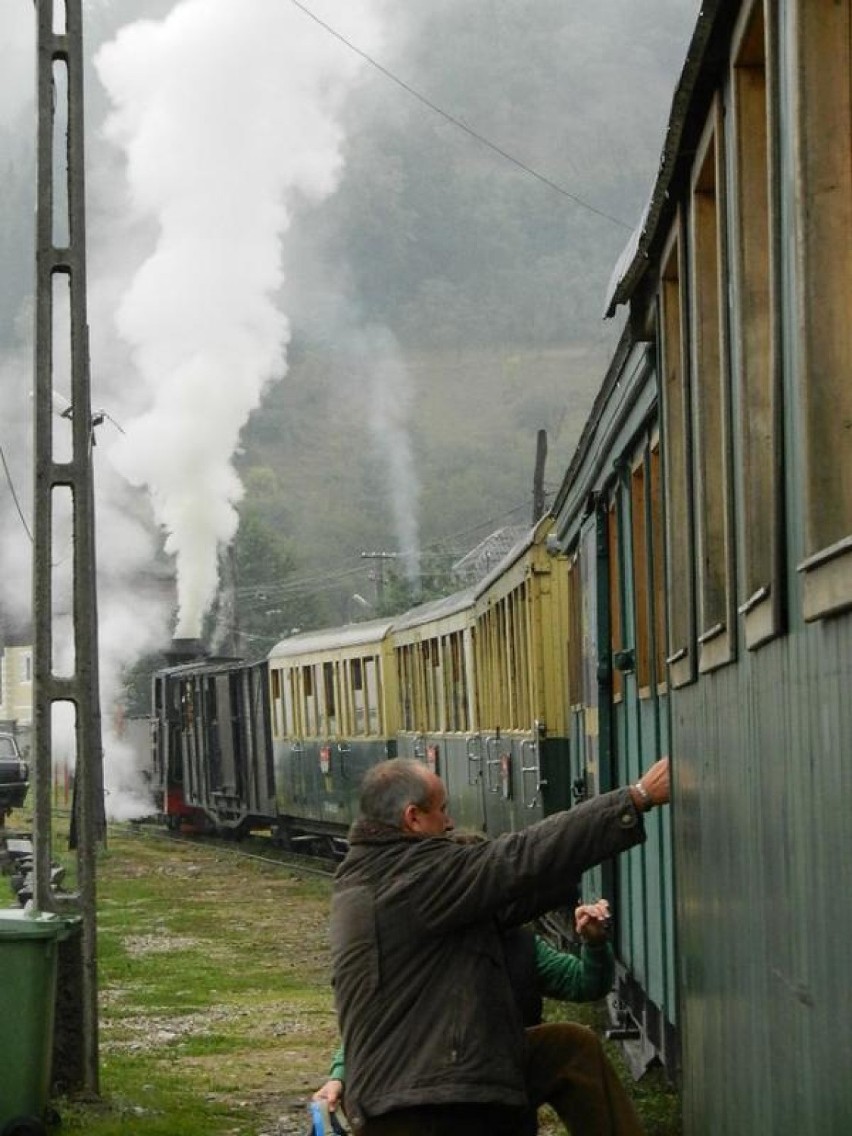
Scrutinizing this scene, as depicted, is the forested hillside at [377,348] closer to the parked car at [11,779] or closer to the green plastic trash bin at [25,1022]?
the parked car at [11,779]

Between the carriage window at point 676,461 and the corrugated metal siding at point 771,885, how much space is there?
0.88 feet

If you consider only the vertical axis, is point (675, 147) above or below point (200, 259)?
below

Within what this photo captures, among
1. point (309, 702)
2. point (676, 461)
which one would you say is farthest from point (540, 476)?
point (676, 461)

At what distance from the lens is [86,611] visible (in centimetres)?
1017

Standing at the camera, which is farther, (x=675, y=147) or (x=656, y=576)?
(x=656, y=576)

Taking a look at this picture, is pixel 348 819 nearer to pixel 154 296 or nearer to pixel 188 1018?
pixel 188 1018

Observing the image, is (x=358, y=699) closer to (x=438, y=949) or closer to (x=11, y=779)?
(x=11, y=779)

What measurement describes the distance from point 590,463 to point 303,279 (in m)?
156

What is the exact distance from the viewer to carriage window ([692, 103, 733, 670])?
487cm

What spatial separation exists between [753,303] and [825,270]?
934 millimetres

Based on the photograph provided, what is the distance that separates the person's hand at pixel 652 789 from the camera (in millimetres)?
4691

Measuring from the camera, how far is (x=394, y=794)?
4.81 m

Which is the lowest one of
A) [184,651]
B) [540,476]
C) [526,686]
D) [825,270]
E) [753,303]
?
[526,686]

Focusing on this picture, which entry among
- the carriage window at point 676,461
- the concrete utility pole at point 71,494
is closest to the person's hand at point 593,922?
the carriage window at point 676,461
